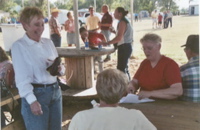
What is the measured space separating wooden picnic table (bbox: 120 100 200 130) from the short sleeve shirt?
0.57 ft

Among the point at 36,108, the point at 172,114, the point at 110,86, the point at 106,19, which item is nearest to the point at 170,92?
the point at 172,114

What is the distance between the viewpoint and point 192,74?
1.86 meters

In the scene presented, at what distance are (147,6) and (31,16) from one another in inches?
1348

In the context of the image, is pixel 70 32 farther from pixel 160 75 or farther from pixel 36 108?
pixel 36 108

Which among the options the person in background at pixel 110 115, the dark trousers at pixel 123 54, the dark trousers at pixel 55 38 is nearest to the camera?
Answer: the person in background at pixel 110 115

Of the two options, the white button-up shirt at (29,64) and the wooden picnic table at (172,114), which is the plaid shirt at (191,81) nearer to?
the wooden picnic table at (172,114)

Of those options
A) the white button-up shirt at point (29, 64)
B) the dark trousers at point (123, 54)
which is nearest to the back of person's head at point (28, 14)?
the white button-up shirt at point (29, 64)

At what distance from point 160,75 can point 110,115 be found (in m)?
0.92

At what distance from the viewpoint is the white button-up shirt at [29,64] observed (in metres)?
1.56


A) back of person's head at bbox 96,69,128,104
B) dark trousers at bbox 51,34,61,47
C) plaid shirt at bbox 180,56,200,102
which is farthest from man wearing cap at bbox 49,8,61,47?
back of person's head at bbox 96,69,128,104

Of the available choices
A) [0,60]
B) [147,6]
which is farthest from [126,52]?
[147,6]

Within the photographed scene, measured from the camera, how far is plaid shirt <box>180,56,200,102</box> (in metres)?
1.84

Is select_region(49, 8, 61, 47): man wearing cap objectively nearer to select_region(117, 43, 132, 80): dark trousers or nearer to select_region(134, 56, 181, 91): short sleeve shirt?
select_region(117, 43, 132, 80): dark trousers

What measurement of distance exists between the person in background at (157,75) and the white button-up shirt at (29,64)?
773mm
